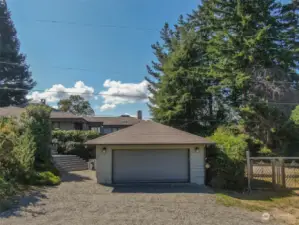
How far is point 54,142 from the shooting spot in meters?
23.5

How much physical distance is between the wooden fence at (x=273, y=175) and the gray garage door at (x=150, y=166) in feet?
10.4

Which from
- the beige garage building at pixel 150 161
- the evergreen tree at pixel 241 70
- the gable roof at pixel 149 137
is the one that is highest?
the evergreen tree at pixel 241 70

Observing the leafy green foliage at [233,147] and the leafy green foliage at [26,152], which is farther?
the leafy green foliage at [233,147]

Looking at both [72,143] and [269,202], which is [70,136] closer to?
[72,143]

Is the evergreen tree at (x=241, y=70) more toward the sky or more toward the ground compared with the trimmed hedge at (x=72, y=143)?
more toward the sky

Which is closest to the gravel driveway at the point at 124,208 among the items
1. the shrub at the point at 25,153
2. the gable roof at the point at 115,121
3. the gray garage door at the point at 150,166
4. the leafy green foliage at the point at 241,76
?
the gray garage door at the point at 150,166

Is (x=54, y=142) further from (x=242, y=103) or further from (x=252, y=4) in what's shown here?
(x=252, y=4)

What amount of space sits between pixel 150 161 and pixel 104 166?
2.42 m

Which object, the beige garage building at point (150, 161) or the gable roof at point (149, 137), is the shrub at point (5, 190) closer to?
the gable roof at point (149, 137)

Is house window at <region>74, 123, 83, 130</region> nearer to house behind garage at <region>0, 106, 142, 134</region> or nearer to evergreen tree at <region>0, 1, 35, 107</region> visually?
house behind garage at <region>0, 106, 142, 134</region>

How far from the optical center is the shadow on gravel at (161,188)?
1163 cm

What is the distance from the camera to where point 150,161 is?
13.9 metres


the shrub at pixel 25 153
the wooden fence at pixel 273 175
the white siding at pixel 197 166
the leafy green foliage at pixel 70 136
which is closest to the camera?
the wooden fence at pixel 273 175

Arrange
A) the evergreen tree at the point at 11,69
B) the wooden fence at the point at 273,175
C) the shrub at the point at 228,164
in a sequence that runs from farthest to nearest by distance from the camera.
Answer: the evergreen tree at the point at 11,69 < the shrub at the point at 228,164 < the wooden fence at the point at 273,175
